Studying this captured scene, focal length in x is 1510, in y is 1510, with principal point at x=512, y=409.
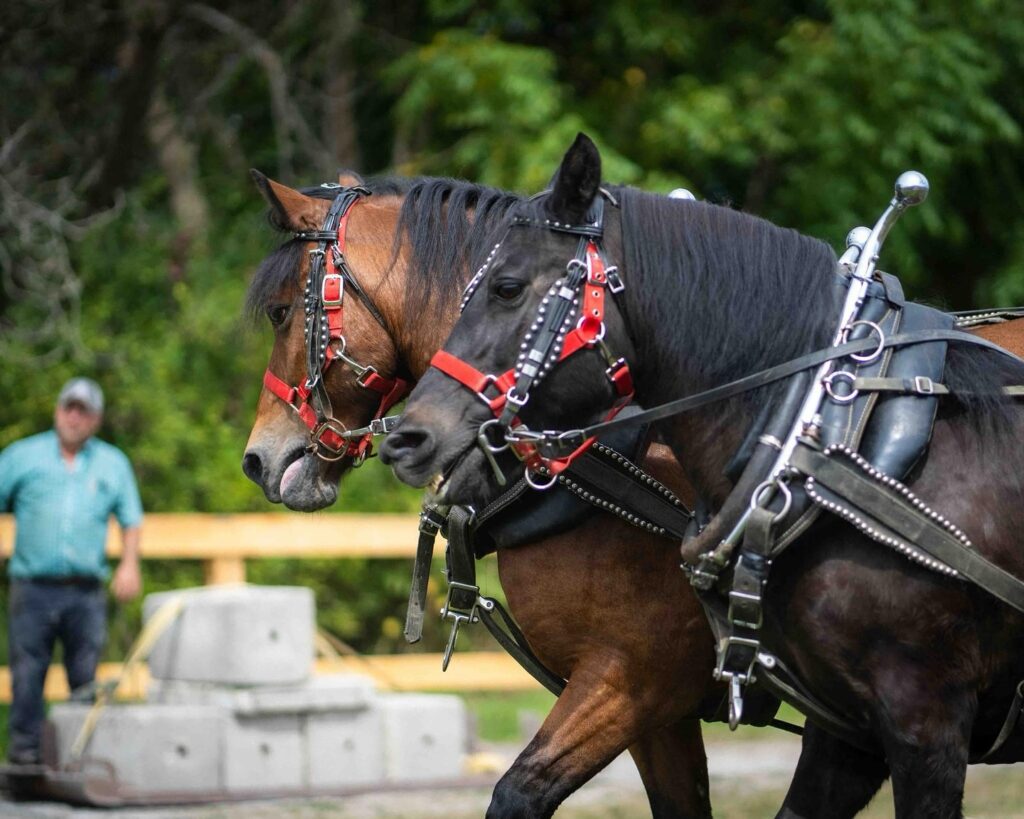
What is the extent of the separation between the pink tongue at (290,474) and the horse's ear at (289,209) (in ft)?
A: 2.25

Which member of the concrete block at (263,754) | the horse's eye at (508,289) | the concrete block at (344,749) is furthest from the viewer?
the concrete block at (344,749)

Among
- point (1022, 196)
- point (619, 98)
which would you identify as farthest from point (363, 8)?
point (1022, 196)

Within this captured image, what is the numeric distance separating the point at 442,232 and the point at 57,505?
4.24m

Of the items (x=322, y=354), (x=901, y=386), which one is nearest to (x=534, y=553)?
(x=322, y=354)

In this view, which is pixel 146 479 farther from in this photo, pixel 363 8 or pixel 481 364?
pixel 481 364

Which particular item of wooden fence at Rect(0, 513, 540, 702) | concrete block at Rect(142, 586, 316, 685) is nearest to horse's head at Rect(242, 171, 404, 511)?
concrete block at Rect(142, 586, 316, 685)

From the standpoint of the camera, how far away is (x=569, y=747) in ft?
12.2

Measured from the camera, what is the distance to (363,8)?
12.9m

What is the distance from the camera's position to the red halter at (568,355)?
3197 millimetres

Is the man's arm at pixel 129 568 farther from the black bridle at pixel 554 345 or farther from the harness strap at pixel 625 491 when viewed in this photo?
the black bridle at pixel 554 345

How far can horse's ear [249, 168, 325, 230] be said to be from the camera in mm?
4363

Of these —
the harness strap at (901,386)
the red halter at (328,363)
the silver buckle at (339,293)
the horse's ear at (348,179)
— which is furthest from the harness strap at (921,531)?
the horse's ear at (348,179)

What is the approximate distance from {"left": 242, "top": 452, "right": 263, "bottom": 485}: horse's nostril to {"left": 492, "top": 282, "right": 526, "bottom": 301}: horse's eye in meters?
1.26

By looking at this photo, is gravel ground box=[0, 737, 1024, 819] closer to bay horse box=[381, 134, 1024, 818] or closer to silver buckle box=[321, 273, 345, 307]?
silver buckle box=[321, 273, 345, 307]
